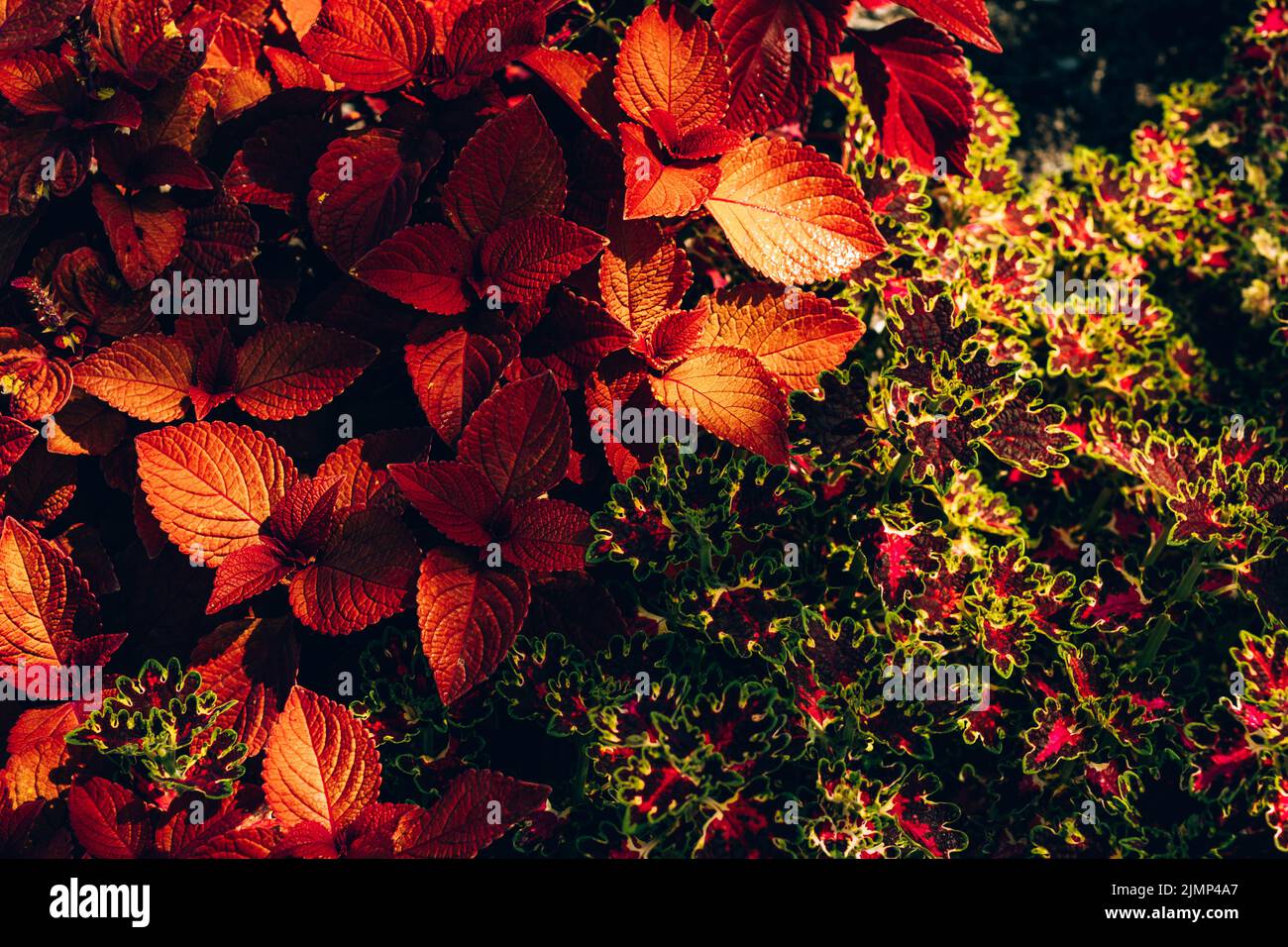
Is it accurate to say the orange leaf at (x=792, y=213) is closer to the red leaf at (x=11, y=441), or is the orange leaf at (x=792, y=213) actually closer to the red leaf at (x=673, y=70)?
the red leaf at (x=673, y=70)

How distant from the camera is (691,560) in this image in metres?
1.91

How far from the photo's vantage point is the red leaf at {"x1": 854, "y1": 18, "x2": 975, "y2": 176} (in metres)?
1.98

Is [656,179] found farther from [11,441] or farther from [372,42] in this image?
[11,441]

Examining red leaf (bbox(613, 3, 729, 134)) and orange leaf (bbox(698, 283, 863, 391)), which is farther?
orange leaf (bbox(698, 283, 863, 391))

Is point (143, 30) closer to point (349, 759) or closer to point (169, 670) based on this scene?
point (169, 670)

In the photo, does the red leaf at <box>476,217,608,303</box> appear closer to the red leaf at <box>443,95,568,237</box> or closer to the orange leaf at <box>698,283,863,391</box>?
the red leaf at <box>443,95,568,237</box>

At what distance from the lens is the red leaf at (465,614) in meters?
1.63

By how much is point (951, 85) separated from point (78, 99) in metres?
1.50

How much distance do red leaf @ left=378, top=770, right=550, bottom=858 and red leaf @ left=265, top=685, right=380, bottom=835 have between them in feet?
0.28

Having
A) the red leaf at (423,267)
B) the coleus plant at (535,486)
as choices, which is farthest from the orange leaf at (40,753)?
the red leaf at (423,267)

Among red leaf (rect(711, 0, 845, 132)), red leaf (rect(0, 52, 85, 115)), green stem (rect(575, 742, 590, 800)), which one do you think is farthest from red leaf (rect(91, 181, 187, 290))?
green stem (rect(575, 742, 590, 800))

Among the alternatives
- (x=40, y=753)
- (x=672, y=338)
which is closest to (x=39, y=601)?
(x=40, y=753)

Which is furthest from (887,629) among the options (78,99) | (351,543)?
(78,99)

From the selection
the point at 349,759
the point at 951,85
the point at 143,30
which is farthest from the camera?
the point at 951,85
